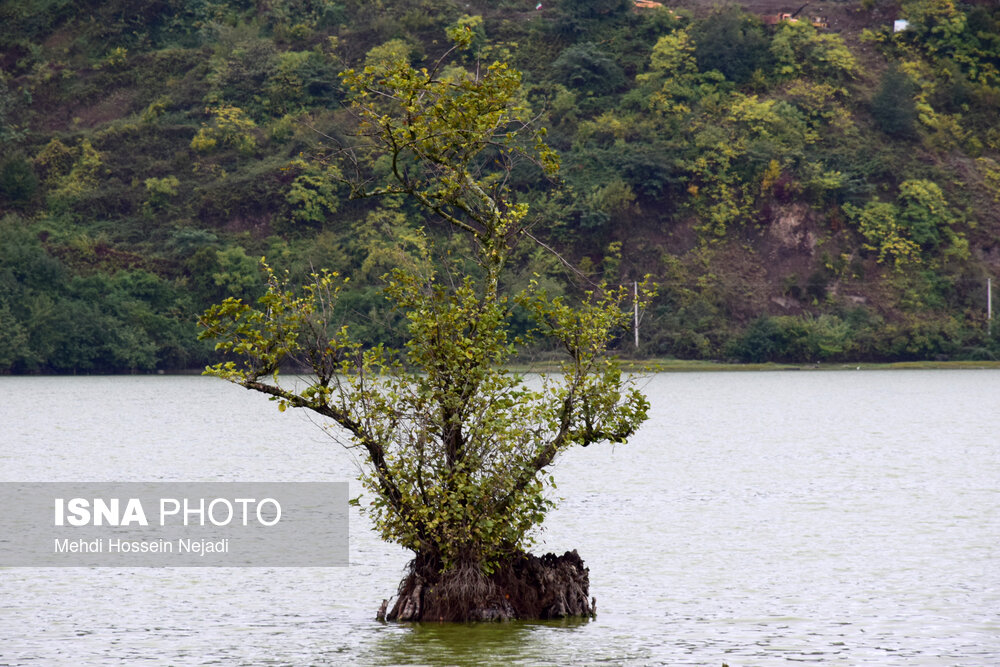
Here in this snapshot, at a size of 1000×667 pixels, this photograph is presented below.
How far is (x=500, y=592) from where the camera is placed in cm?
1877

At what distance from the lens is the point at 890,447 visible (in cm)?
5144

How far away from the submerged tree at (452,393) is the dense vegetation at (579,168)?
79.9 m

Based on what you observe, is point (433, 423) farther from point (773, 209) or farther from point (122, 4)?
point (122, 4)

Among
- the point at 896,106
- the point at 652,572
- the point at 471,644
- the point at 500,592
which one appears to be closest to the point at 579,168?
the point at 896,106

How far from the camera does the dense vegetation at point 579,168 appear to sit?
4242 inches

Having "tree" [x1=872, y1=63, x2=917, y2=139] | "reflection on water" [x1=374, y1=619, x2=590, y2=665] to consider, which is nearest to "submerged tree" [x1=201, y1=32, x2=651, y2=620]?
"reflection on water" [x1=374, y1=619, x2=590, y2=665]

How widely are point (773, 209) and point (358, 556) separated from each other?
95.0 meters

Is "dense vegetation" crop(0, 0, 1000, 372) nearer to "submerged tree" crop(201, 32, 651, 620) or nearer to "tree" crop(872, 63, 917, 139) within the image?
"tree" crop(872, 63, 917, 139)

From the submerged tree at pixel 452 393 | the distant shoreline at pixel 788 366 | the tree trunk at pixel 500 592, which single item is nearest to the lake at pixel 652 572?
the tree trunk at pixel 500 592

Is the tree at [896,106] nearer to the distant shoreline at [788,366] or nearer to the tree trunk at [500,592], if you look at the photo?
the distant shoreline at [788,366]

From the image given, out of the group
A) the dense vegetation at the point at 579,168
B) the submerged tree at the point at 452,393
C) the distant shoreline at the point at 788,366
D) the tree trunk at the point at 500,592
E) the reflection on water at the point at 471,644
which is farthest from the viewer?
the dense vegetation at the point at 579,168

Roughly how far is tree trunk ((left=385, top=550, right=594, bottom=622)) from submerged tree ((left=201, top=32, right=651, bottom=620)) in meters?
0.02

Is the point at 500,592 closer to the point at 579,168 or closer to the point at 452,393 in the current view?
the point at 452,393

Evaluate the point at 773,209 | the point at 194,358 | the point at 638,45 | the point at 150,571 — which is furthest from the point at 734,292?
the point at 150,571
